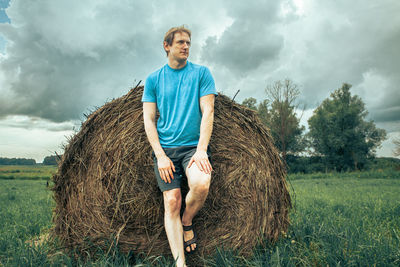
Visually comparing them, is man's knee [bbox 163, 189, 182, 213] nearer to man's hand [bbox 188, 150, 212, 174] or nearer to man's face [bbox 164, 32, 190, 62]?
man's hand [bbox 188, 150, 212, 174]

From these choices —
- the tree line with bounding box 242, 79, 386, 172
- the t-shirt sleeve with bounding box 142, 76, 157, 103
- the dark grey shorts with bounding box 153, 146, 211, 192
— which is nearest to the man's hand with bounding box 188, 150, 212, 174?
the dark grey shorts with bounding box 153, 146, 211, 192

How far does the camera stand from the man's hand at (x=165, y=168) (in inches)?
96.6

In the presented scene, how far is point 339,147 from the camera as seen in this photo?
3155 centimetres

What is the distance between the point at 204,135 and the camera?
98.0 inches

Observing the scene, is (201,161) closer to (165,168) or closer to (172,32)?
(165,168)

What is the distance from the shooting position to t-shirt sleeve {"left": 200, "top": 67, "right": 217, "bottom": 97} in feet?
8.64

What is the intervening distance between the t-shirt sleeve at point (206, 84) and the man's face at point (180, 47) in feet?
0.88

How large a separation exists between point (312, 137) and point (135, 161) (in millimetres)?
36094

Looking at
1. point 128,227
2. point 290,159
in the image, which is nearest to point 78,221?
point 128,227

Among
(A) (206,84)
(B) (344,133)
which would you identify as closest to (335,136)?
(B) (344,133)

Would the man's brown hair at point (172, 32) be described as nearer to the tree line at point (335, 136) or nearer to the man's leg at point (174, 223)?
the man's leg at point (174, 223)

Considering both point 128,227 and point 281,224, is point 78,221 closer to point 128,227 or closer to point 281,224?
point 128,227

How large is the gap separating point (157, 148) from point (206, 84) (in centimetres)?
81

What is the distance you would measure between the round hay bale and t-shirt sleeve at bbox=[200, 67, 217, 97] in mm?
636
